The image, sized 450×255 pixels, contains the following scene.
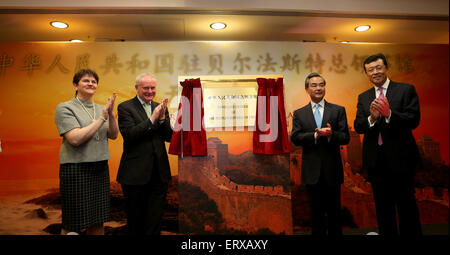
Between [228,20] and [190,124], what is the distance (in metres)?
1.17

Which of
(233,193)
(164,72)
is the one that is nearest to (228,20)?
(164,72)

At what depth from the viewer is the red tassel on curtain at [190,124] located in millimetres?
2799

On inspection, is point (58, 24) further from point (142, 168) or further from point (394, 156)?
point (394, 156)

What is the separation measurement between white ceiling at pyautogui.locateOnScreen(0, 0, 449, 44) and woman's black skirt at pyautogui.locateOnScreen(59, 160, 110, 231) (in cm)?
139

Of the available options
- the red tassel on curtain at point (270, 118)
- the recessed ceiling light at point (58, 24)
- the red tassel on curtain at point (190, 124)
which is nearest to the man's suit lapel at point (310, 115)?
the red tassel on curtain at point (270, 118)

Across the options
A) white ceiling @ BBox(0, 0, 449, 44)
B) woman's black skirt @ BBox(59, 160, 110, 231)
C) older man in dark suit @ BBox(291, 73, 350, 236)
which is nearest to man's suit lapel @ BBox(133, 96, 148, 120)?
woman's black skirt @ BBox(59, 160, 110, 231)

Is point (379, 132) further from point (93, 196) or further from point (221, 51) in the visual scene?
point (93, 196)

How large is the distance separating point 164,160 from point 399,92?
7.72 ft

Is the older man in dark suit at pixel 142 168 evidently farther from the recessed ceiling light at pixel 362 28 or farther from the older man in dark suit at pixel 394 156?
the recessed ceiling light at pixel 362 28

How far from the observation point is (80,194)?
90.7 inches

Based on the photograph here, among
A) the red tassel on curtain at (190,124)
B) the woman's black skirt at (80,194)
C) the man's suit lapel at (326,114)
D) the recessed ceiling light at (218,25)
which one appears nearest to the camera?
the woman's black skirt at (80,194)

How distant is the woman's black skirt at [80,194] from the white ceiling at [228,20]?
1.39m
